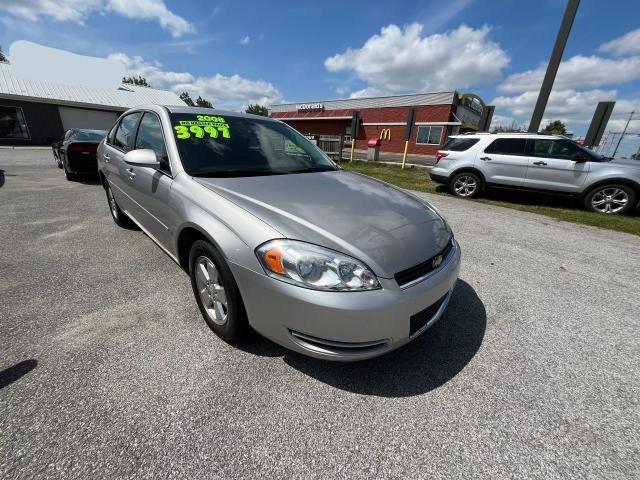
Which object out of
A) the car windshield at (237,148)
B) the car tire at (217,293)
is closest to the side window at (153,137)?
the car windshield at (237,148)

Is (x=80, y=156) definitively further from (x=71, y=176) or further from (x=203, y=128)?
(x=203, y=128)

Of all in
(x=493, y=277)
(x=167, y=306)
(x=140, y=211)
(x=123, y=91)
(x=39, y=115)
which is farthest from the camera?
(x=123, y=91)

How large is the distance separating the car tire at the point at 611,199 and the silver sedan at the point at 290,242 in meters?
6.70

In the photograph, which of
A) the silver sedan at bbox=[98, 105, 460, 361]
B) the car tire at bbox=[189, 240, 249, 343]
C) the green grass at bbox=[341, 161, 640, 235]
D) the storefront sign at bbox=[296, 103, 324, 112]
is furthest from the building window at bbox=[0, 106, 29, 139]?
the car tire at bbox=[189, 240, 249, 343]

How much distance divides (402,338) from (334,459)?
694 mm

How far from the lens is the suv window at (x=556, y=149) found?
6.67m

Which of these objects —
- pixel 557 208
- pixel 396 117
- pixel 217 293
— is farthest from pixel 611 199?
pixel 396 117

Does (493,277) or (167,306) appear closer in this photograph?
(167,306)

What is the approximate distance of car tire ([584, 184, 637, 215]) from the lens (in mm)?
6312

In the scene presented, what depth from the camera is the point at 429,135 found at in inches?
970

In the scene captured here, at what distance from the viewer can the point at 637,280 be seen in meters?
3.45

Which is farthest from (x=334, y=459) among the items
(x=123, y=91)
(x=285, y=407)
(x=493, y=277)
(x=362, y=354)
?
(x=123, y=91)

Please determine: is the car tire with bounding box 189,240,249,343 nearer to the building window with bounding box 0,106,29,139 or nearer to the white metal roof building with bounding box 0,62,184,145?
the white metal roof building with bounding box 0,62,184,145

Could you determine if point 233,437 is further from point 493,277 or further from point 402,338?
point 493,277
